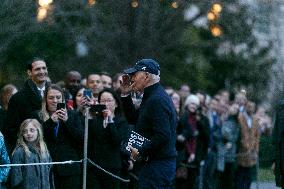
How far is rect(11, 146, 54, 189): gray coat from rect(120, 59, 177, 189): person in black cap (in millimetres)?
1923

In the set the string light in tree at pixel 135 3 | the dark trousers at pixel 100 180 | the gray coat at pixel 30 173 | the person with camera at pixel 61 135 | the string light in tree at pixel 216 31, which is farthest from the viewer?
the string light in tree at pixel 216 31

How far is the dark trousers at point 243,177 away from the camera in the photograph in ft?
66.7

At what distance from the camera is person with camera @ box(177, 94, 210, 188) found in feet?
63.6

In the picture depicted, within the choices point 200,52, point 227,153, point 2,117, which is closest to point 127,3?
point 200,52

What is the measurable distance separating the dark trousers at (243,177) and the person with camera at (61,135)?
22.9 ft

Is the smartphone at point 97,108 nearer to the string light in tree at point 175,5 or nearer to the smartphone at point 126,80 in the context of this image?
the smartphone at point 126,80

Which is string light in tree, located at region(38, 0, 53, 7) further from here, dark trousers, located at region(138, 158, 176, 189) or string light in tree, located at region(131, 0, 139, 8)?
dark trousers, located at region(138, 158, 176, 189)

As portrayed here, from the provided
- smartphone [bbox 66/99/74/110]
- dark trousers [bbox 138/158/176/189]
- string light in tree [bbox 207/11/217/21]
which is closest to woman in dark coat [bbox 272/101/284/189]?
smartphone [bbox 66/99/74/110]

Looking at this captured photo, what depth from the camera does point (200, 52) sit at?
3350 cm

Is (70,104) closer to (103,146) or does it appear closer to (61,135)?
(103,146)

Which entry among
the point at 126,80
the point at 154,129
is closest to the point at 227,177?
the point at 126,80

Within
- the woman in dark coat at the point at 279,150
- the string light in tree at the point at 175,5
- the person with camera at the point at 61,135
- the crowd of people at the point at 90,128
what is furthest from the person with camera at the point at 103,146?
the string light in tree at the point at 175,5

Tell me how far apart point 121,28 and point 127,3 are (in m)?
0.69

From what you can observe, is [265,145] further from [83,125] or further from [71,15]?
[83,125]
